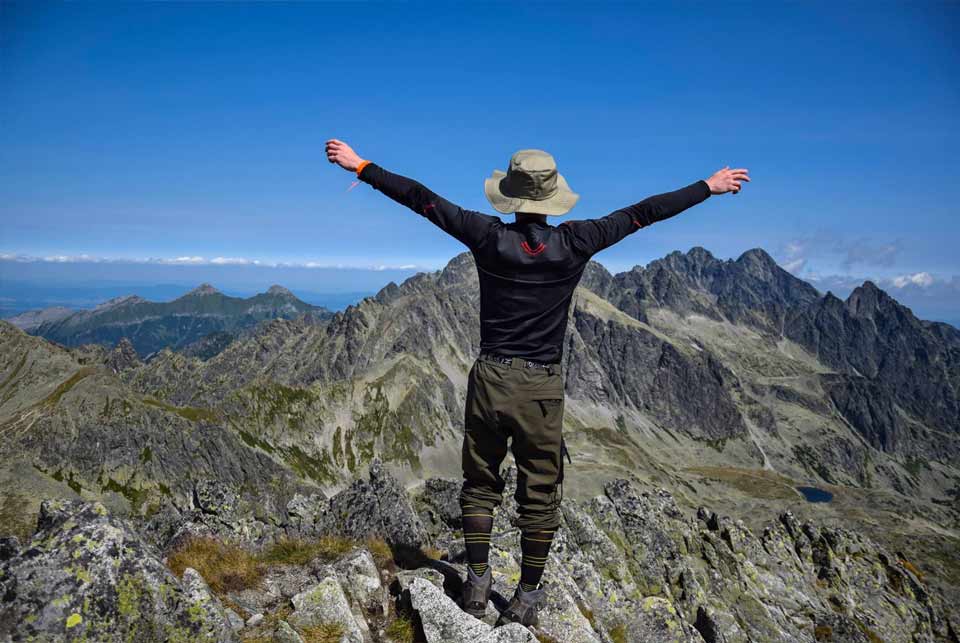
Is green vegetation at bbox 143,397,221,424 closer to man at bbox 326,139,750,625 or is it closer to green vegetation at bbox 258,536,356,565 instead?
green vegetation at bbox 258,536,356,565

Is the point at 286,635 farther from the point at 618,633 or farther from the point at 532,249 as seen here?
the point at 618,633

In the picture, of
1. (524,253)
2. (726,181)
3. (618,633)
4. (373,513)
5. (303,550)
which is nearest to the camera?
(524,253)

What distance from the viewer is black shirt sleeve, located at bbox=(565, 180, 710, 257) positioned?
8.53m

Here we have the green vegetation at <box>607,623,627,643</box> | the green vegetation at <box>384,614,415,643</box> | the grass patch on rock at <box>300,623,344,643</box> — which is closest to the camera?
the grass patch on rock at <box>300,623,344,643</box>

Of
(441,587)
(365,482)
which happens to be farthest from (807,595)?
(441,587)

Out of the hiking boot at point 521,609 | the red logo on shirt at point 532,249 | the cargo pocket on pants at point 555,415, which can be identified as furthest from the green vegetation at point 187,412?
the red logo on shirt at point 532,249

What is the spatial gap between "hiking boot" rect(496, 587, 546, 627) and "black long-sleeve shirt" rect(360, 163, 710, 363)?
4.35m

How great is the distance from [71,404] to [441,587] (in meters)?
226

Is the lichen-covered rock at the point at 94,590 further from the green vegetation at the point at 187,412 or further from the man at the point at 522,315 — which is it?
the green vegetation at the point at 187,412

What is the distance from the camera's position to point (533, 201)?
8.32 meters

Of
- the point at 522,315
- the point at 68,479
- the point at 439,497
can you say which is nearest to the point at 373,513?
the point at 439,497

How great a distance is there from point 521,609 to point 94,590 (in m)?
6.48

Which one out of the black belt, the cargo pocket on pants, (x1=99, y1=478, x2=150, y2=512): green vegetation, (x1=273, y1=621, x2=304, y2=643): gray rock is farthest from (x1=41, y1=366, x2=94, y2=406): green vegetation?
the cargo pocket on pants

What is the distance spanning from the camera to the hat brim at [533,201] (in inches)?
325
